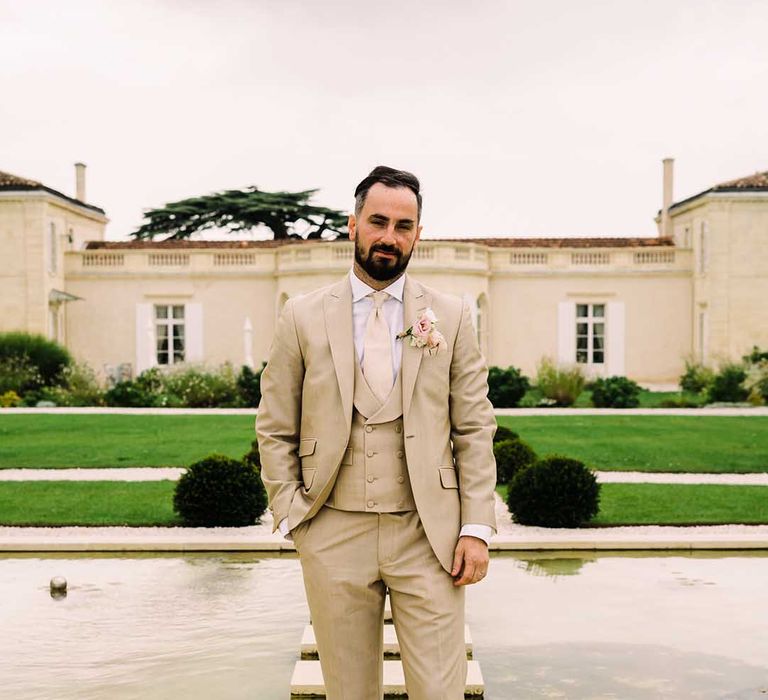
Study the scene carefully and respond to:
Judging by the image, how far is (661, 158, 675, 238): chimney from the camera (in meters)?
32.4

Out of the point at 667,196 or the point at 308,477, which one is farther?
the point at 667,196

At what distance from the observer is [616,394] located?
2264 cm

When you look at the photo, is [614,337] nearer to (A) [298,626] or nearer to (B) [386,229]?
(A) [298,626]

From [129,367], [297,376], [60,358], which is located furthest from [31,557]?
[129,367]

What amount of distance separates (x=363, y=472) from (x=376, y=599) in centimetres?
41

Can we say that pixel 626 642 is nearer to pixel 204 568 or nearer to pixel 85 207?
pixel 204 568

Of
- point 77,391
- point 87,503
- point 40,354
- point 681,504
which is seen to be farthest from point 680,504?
point 40,354

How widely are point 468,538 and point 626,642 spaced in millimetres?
2764

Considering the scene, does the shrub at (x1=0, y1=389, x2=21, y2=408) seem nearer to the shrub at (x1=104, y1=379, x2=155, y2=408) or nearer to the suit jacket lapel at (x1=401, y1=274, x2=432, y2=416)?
the shrub at (x1=104, y1=379, x2=155, y2=408)

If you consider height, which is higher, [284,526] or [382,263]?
[382,263]

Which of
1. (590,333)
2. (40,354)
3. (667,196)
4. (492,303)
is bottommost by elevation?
(40,354)

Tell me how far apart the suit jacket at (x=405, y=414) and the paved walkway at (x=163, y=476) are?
342 inches

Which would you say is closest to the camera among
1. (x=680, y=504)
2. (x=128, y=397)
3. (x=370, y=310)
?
(x=370, y=310)

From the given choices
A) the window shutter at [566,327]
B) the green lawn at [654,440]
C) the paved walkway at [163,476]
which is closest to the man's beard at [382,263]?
the paved walkway at [163,476]
